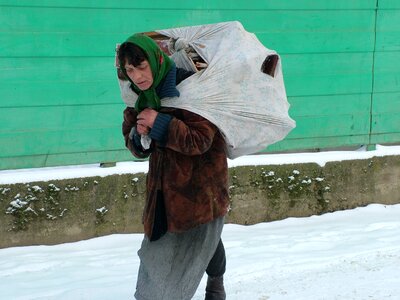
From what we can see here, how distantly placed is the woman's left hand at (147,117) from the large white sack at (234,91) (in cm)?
10

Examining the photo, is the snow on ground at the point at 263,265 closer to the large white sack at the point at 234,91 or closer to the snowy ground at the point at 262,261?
the snowy ground at the point at 262,261

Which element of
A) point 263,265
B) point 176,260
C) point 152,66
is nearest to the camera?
point 152,66

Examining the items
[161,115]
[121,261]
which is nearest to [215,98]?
[161,115]

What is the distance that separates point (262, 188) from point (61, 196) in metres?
1.50

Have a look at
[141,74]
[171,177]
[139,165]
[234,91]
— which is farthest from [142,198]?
[141,74]

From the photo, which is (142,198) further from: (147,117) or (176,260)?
(147,117)

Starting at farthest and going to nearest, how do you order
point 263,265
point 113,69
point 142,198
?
point 142,198, point 113,69, point 263,265

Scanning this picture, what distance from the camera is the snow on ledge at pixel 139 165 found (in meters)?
4.43

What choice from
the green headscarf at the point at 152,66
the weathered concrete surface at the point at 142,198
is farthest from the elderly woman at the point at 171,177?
the weathered concrete surface at the point at 142,198

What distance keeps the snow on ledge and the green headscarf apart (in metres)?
1.89

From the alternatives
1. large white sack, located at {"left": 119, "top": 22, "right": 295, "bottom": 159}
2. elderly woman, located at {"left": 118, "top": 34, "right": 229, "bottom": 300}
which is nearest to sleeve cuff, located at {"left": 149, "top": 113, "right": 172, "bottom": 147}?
elderly woman, located at {"left": 118, "top": 34, "right": 229, "bottom": 300}

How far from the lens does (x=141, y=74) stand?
2586mm

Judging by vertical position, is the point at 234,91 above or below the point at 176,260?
above

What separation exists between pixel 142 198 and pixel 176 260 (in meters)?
1.88
